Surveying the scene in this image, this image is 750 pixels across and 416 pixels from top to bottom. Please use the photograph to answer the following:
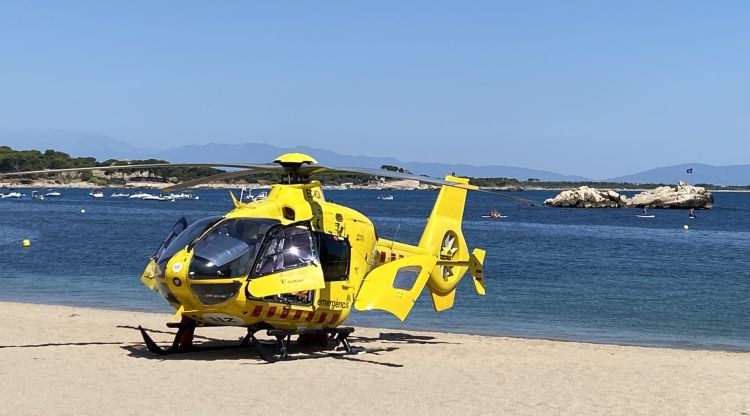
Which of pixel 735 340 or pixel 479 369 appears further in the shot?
pixel 735 340

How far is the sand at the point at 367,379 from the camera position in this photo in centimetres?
1034

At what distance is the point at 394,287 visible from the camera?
13.8 meters

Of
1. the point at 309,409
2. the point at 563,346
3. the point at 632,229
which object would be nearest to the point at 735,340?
the point at 563,346

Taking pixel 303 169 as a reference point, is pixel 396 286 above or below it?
below

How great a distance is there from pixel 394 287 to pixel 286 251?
2.13 m

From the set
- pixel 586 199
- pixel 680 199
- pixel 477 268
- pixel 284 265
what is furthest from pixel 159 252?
pixel 586 199

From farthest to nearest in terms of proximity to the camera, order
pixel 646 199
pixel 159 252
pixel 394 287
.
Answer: pixel 646 199 → pixel 394 287 → pixel 159 252

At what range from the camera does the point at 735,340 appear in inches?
776

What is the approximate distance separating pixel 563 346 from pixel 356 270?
5.07m

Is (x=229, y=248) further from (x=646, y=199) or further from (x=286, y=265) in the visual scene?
(x=646, y=199)

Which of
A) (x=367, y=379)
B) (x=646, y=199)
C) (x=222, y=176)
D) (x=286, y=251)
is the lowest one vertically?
(x=646, y=199)

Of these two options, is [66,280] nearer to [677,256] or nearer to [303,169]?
[303,169]

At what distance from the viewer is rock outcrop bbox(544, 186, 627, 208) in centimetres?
12644

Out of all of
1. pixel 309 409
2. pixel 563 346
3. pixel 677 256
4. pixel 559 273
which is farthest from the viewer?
pixel 677 256
